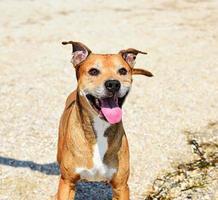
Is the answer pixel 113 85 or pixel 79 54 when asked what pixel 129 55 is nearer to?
pixel 79 54

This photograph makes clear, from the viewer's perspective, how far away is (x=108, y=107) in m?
7.16

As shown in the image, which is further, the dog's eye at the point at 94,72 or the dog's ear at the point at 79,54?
the dog's ear at the point at 79,54

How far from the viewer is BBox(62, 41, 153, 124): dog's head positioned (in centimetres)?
700

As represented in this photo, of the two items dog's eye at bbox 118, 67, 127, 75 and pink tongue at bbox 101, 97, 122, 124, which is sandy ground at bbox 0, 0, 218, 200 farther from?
dog's eye at bbox 118, 67, 127, 75

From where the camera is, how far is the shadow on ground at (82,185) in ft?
31.2

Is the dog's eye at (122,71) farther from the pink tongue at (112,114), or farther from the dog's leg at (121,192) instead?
the dog's leg at (121,192)

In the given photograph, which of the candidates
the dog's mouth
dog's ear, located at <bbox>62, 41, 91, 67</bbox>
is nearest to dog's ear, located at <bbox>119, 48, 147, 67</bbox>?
dog's ear, located at <bbox>62, 41, 91, 67</bbox>

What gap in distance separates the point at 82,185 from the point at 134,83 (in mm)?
5661

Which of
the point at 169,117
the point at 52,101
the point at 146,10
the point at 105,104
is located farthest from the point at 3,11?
the point at 105,104

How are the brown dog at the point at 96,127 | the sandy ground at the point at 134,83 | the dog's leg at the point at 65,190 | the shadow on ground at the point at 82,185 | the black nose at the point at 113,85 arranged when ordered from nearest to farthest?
the black nose at the point at 113,85
the brown dog at the point at 96,127
the dog's leg at the point at 65,190
the shadow on ground at the point at 82,185
the sandy ground at the point at 134,83

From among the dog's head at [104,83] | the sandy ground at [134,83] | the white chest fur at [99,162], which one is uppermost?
the dog's head at [104,83]

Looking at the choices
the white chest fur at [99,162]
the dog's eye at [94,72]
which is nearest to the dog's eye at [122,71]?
the dog's eye at [94,72]

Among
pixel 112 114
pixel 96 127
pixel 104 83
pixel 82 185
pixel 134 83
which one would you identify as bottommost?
pixel 134 83

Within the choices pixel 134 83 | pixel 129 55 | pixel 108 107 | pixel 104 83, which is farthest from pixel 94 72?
pixel 134 83
